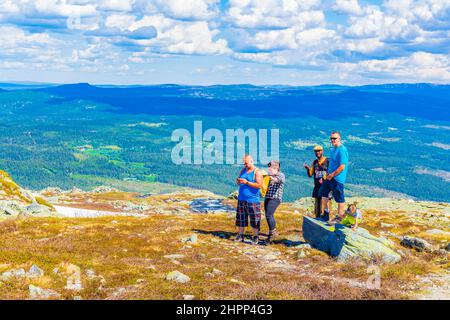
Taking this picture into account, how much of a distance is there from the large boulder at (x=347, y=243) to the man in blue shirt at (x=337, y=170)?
1.33m

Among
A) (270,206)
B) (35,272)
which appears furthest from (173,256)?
(35,272)

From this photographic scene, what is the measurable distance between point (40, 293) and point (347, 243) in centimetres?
1111

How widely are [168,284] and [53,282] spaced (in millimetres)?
3232

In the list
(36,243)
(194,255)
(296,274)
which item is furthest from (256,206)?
(36,243)

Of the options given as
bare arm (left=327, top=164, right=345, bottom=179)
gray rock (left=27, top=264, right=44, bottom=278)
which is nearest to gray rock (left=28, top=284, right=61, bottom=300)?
gray rock (left=27, top=264, right=44, bottom=278)

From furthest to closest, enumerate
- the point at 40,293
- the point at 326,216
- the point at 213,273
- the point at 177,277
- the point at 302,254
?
the point at 326,216
the point at 302,254
the point at 213,273
the point at 177,277
the point at 40,293

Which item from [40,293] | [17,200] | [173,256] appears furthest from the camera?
[17,200]

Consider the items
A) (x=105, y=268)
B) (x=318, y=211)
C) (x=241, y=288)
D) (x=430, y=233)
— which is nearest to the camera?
(x=241, y=288)

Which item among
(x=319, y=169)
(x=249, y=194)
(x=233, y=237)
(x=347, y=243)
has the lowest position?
(x=233, y=237)

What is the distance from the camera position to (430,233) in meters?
27.7

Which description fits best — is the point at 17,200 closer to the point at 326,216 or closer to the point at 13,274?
the point at 13,274

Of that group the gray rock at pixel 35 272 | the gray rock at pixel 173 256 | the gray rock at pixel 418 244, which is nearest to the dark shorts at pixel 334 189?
the gray rock at pixel 418 244

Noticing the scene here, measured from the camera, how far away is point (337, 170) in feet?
64.8
